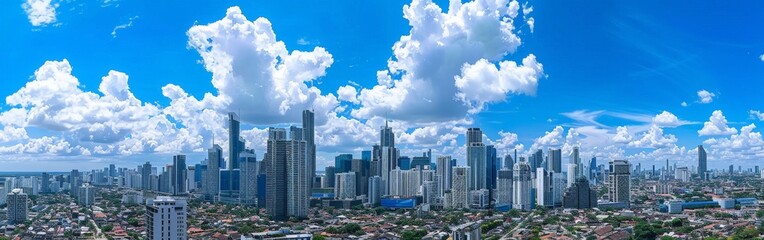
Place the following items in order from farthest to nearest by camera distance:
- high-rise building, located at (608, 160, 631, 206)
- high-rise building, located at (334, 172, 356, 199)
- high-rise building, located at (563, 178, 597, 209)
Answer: high-rise building, located at (334, 172, 356, 199), high-rise building, located at (608, 160, 631, 206), high-rise building, located at (563, 178, 597, 209)

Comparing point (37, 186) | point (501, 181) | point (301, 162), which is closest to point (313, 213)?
point (301, 162)

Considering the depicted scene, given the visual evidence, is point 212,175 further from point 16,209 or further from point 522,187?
Result: point 522,187

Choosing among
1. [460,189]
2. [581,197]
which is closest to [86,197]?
[460,189]

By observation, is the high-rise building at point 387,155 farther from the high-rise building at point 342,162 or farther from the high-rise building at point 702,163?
the high-rise building at point 702,163

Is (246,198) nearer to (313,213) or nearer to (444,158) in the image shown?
(313,213)

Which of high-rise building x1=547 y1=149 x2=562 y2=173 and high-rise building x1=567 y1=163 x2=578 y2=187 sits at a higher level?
high-rise building x1=547 y1=149 x2=562 y2=173

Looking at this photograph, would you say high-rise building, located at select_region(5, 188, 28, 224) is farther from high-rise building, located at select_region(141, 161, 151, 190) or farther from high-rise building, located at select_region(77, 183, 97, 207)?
high-rise building, located at select_region(141, 161, 151, 190)

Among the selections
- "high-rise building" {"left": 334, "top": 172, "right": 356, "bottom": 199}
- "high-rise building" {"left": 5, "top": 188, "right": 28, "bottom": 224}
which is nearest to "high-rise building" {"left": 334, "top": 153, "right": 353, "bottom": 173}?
"high-rise building" {"left": 334, "top": 172, "right": 356, "bottom": 199}

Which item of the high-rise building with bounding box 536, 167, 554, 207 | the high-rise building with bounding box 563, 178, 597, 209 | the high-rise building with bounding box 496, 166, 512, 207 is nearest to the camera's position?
the high-rise building with bounding box 563, 178, 597, 209
